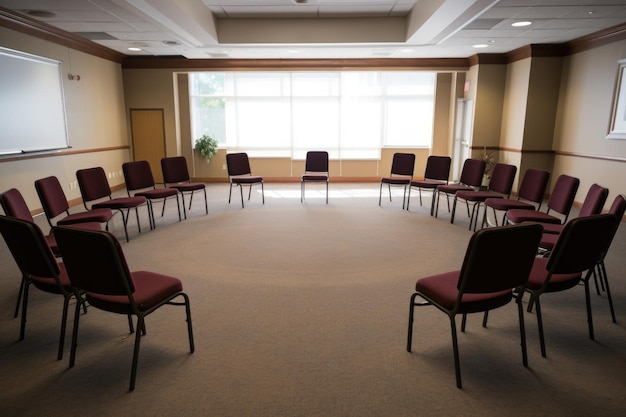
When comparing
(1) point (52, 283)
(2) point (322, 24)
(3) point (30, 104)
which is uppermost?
(2) point (322, 24)

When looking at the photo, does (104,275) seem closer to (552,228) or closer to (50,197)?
(50,197)

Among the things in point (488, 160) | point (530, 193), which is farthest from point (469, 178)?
point (488, 160)

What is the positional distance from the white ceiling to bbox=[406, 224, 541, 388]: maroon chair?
4.08 m

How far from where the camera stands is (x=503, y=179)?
20.3ft

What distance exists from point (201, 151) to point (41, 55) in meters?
4.11

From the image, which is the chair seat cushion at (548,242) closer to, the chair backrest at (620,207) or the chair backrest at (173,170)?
the chair backrest at (620,207)

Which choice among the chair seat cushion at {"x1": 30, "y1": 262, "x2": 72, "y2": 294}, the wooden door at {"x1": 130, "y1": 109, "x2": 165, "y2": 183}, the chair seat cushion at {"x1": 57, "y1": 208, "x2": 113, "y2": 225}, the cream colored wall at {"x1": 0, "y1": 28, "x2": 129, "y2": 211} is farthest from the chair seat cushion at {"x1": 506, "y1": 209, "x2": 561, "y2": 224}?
the wooden door at {"x1": 130, "y1": 109, "x2": 165, "y2": 183}

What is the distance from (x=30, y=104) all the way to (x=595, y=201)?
763 centimetres

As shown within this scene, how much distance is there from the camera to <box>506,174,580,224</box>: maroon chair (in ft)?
14.8

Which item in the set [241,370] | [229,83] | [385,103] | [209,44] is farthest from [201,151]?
[241,370]

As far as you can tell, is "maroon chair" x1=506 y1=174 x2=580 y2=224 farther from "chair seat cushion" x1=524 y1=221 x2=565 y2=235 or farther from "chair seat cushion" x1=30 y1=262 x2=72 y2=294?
"chair seat cushion" x1=30 y1=262 x2=72 y2=294

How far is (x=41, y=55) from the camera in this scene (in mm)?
6867

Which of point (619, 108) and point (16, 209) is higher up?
point (619, 108)

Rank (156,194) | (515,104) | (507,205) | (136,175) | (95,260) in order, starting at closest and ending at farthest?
(95,260) → (507,205) → (156,194) → (136,175) → (515,104)
